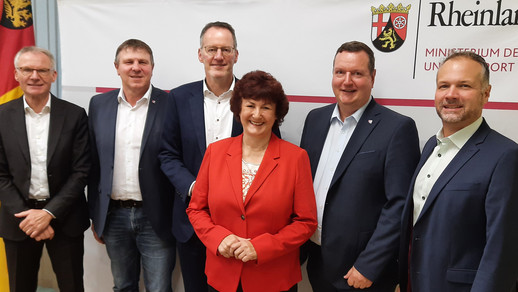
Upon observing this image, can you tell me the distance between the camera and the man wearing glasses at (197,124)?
217cm

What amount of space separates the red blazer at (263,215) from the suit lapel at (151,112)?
0.72 metres

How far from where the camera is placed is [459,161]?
1.50 m

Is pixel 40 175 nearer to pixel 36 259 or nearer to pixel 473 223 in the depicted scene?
pixel 36 259

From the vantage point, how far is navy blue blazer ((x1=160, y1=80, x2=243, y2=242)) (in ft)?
7.20

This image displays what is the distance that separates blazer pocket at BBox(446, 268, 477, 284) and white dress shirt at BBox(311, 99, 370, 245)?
622 millimetres

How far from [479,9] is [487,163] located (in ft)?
4.12

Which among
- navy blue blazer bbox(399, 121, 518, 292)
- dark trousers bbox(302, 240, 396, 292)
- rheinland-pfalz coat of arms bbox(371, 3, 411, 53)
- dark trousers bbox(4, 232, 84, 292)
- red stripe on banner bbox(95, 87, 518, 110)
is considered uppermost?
rheinland-pfalz coat of arms bbox(371, 3, 411, 53)

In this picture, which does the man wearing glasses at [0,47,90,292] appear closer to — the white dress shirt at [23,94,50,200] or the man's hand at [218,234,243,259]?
the white dress shirt at [23,94,50,200]

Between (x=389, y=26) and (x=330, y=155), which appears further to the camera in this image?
(x=389, y=26)

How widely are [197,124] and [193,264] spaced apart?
33.2 inches

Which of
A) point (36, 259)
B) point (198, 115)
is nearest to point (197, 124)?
point (198, 115)

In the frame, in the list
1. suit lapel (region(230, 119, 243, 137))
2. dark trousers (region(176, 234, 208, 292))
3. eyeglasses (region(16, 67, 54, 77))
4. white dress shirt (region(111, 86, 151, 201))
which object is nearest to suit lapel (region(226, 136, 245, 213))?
suit lapel (region(230, 119, 243, 137))

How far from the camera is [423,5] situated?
232cm

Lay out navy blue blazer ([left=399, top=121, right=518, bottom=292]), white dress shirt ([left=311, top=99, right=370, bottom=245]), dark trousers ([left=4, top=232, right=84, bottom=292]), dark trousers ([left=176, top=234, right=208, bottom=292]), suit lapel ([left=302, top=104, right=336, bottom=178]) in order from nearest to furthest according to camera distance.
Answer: navy blue blazer ([left=399, top=121, right=518, bottom=292]), white dress shirt ([left=311, top=99, right=370, bottom=245]), suit lapel ([left=302, top=104, right=336, bottom=178]), dark trousers ([left=176, top=234, right=208, bottom=292]), dark trousers ([left=4, top=232, right=84, bottom=292])
